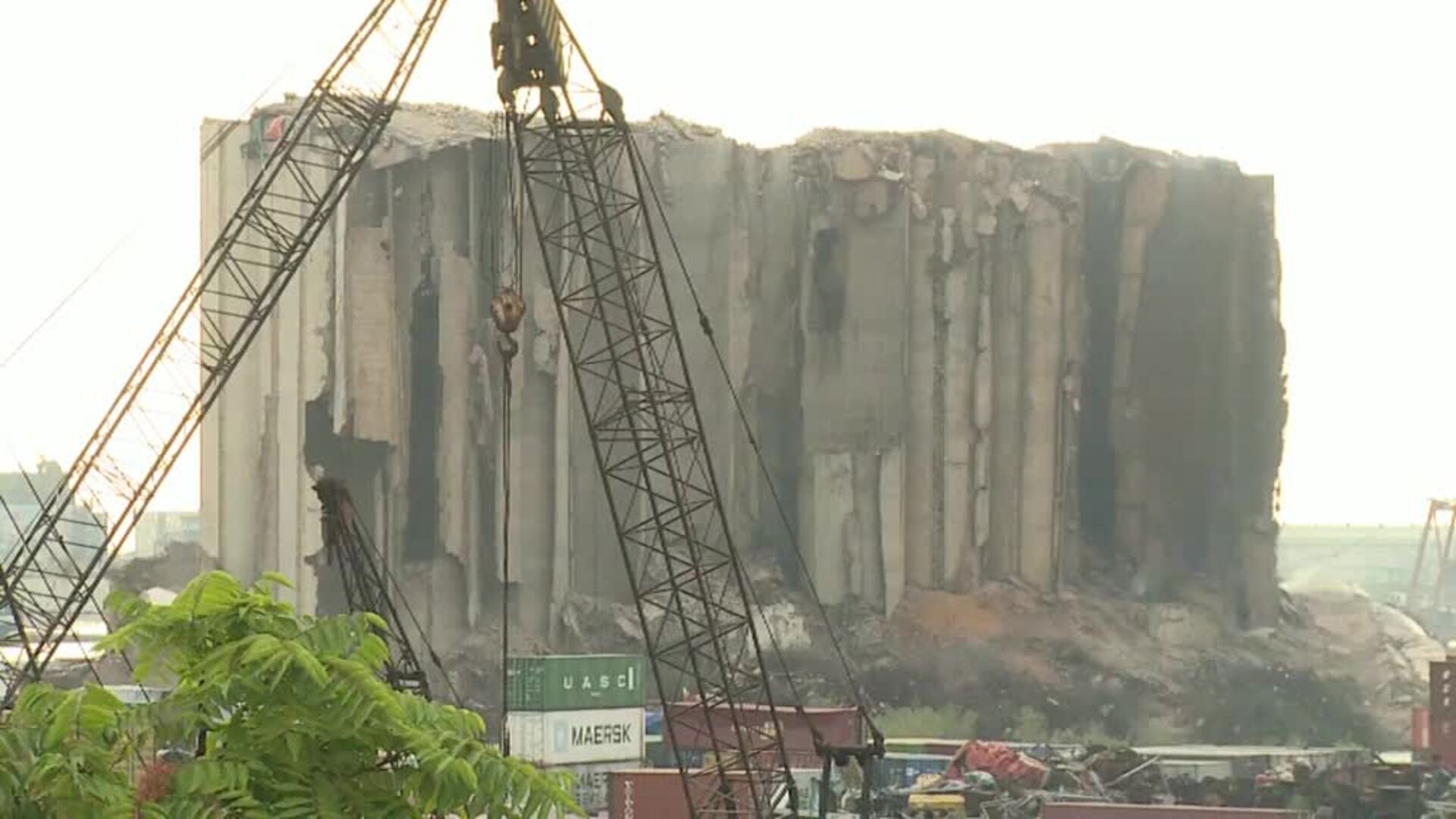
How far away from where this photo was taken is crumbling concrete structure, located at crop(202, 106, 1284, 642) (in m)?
71.2

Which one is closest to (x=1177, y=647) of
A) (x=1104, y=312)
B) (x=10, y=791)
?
(x=1104, y=312)

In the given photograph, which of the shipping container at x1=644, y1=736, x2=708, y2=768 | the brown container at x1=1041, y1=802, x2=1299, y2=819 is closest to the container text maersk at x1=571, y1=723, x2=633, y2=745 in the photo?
the shipping container at x1=644, y1=736, x2=708, y2=768

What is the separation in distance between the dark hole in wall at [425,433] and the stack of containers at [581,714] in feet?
62.3

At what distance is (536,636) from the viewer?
70312mm

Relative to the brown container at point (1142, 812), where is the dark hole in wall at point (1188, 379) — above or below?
above

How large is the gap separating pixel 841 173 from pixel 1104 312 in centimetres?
1008

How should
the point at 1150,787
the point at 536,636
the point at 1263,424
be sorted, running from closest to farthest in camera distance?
the point at 1150,787 → the point at 536,636 → the point at 1263,424

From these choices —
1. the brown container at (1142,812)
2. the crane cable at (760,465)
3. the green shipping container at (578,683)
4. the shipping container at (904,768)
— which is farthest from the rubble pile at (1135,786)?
the green shipping container at (578,683)

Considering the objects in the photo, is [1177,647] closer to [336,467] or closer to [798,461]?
[798,461]

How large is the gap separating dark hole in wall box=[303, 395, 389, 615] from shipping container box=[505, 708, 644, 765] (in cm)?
2014

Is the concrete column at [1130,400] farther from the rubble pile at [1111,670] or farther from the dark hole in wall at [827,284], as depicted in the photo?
the dark hole in wall at [827,284]

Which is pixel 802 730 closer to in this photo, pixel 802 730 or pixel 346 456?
pixel 802 730

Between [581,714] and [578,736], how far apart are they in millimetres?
509

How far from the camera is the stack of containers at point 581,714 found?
163 ft
